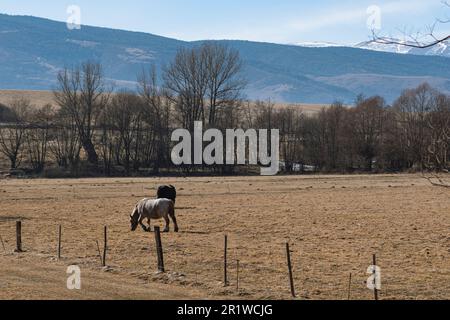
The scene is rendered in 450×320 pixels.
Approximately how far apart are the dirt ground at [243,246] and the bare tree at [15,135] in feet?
131

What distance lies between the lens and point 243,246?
78.7ft

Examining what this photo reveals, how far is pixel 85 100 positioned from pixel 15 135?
10.4m

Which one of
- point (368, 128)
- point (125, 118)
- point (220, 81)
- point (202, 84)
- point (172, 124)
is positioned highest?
point (220, 81)

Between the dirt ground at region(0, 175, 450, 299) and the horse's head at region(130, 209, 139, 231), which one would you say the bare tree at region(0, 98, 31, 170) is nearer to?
the dirt ground at region(0, 175, 450, 299)

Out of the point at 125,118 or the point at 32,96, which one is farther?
the point at 32,96

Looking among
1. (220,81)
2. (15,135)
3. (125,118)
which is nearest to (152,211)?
(15,135)

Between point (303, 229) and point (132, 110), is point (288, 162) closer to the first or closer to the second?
point (132, 110)

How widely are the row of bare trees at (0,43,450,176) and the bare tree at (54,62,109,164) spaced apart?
0.13m

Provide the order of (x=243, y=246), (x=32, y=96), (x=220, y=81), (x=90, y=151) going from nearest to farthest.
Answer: (x=243, y=246) < (x=90, y=151) < (x=220, y=81) < (x=32, y=96)

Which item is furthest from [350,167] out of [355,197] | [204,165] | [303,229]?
[303,229]

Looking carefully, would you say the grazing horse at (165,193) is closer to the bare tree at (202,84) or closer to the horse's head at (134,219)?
the horse's head at (134,219)

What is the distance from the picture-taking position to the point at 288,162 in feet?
298

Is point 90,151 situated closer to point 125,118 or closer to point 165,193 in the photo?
point 125,118

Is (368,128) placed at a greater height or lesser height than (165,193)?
greater
